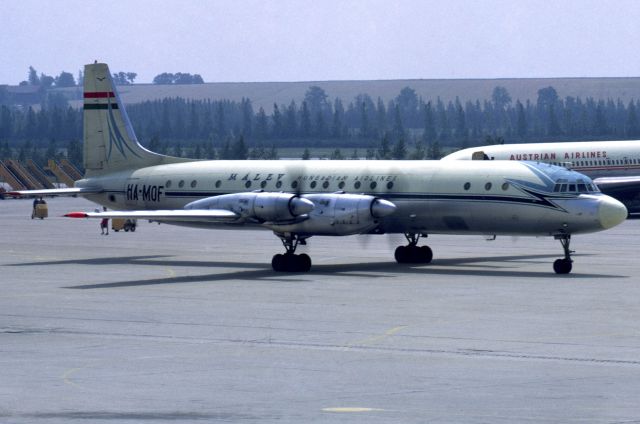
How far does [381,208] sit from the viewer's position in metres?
35.2

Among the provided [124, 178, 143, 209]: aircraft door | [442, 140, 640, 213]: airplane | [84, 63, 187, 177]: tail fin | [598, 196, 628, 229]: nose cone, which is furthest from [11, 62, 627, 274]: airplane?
[442, 140, 640, 213]: airplane

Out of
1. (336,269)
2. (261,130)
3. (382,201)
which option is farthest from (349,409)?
(261,130)

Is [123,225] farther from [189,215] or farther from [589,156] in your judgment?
[589,156]

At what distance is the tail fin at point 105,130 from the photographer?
1741 inches

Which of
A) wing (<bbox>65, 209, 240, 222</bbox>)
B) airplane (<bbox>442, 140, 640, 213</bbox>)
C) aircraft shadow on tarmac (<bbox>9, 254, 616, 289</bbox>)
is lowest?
aircraft shadow on tarmac (<bbox>9, 254, 616, 289</bbox>)

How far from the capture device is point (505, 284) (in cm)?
3159

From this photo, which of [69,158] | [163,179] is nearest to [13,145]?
[69,158]

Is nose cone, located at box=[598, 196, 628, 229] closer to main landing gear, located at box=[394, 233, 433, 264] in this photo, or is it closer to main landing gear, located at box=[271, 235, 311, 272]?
main landing gear, located at box=[394, 233, 433, 264]

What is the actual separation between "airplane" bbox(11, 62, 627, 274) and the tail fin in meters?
2.33

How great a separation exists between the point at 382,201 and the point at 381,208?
43 cm

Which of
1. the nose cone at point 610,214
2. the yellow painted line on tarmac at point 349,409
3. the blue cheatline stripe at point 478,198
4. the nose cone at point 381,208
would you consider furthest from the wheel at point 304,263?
the yellow painted line on tarmac at point 349,409

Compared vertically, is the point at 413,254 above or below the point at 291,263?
above

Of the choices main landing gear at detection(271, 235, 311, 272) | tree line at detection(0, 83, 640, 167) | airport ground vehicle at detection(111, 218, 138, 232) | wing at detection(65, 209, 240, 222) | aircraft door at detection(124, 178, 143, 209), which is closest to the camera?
wing at detection(65, 209, 240, 222)

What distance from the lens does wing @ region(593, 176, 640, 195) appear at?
6462cm
